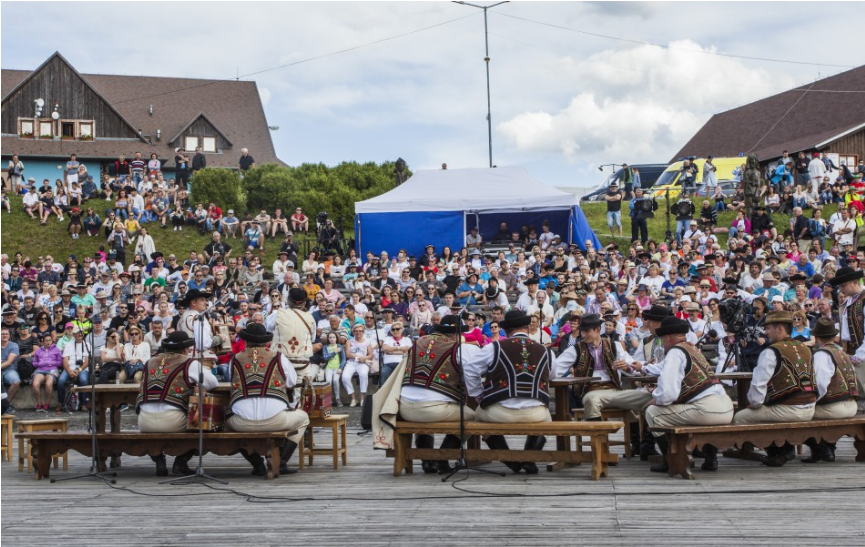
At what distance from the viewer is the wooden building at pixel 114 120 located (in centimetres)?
4431

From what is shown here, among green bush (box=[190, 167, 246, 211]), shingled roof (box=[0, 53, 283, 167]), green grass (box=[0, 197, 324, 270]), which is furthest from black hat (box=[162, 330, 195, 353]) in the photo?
shingled roof (box=[0, 53, 283, 167])

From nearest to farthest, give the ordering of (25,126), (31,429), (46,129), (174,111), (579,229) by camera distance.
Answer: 1. (31,429)
2. (579,229)
3. (25,126)
4. (46,129)
5. (174,111)

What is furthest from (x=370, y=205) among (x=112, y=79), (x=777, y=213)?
(x=112, y=79)

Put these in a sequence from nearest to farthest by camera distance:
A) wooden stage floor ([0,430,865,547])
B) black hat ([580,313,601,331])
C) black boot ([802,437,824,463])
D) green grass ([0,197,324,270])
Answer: wooden stage floor ([0,430,865,547]) → black boot ([802,437,824,463]) → black hat ([580,313,601,331]) → green grass ([0,197,324,270])

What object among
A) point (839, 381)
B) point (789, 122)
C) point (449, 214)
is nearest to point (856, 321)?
point (839, 381)

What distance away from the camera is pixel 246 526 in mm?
6465

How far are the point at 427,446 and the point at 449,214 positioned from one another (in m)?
15.0

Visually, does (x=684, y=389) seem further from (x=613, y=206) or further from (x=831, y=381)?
(x=613, y=206)

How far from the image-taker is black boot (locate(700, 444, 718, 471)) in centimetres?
851

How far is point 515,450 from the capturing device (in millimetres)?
8438

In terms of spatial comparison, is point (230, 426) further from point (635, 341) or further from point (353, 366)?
point (635, 341)

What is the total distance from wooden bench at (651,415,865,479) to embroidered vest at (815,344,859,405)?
0.67 ft

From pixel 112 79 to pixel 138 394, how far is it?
143ft

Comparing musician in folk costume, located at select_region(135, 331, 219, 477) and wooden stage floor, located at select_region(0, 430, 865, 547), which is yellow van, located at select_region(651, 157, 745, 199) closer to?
wooden stage floor, located at select_region(0, 430, 865, 547)
